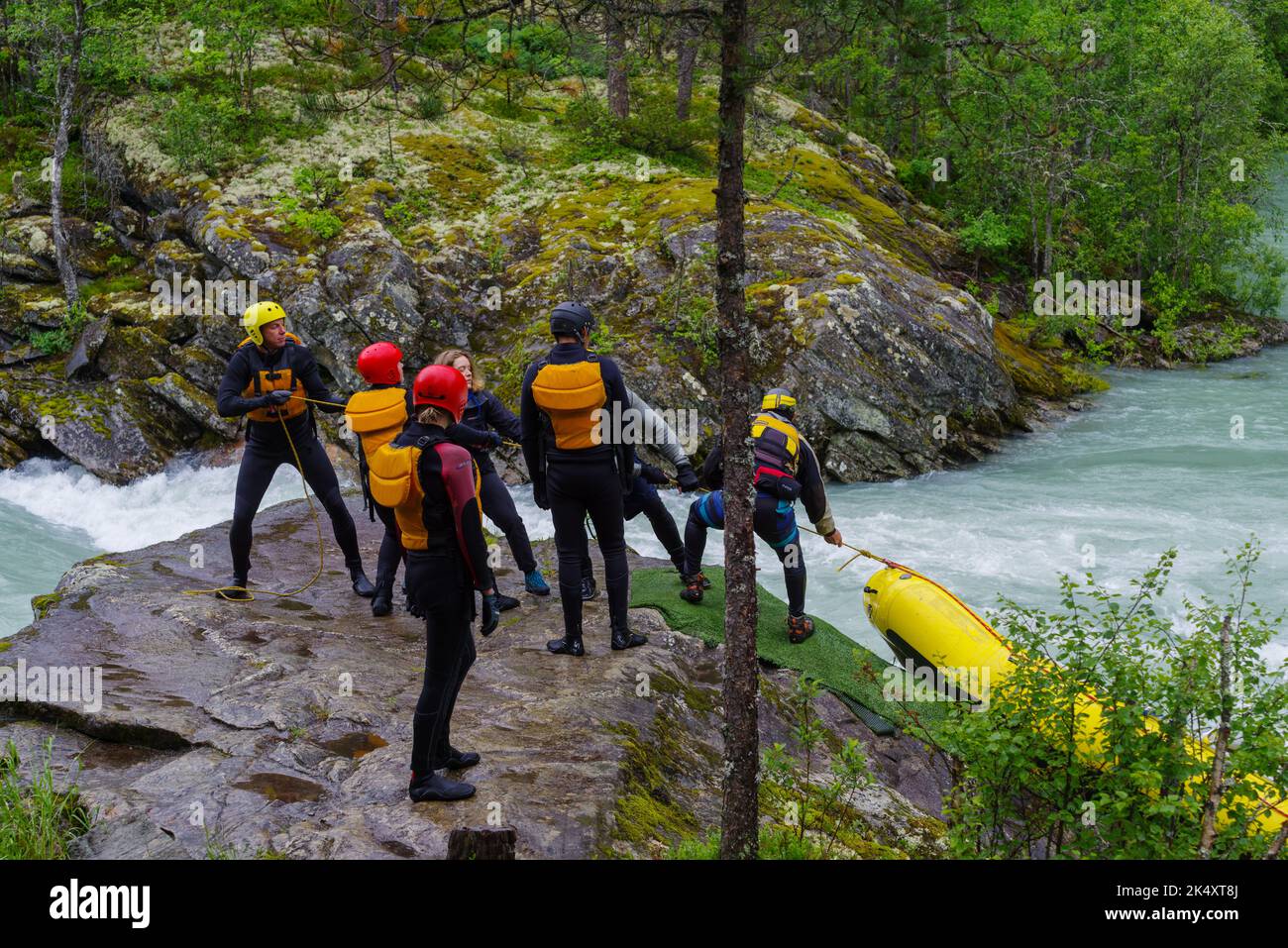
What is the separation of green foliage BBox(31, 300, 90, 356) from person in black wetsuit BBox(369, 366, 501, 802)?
14588 mm

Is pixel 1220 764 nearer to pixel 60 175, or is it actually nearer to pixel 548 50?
pixel 548 50

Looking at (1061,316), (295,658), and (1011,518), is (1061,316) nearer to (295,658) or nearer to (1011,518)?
(1011,518)

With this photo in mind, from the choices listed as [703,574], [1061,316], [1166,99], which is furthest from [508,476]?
[1166,99]

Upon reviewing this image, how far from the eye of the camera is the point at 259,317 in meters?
7.23

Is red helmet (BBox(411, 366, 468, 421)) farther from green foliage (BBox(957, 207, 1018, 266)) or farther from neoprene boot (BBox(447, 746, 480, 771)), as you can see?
green foliage (BBox(957, 207, 1018, 266))

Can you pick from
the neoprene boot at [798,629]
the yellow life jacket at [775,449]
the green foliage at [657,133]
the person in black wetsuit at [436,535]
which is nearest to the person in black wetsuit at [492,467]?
the yellow life jacket at [775,449]

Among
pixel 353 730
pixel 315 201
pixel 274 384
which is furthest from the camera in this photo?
pixel 315 201

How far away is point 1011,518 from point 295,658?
32.5 feet

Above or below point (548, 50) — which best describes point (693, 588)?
below

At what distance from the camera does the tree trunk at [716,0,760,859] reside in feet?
14.1

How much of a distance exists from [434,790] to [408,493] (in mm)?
1425

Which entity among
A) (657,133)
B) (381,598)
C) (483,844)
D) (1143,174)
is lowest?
(381,598)
